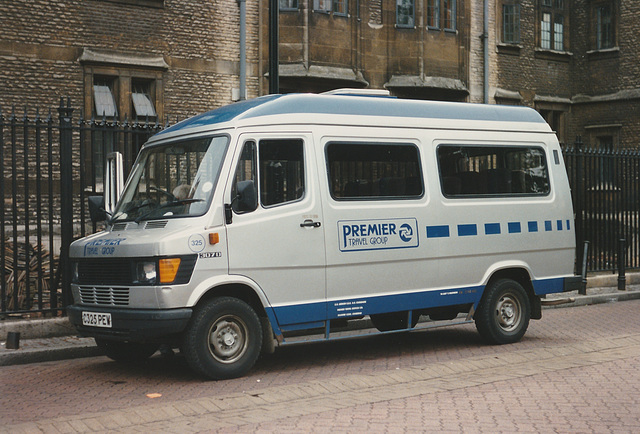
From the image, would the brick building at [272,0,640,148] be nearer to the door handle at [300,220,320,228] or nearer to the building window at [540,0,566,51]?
the building window at [540,0,566,51]

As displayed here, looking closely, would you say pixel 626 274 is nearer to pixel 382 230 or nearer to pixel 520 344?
pixel 520 344

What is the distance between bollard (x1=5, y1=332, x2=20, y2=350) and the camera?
32.1 feet

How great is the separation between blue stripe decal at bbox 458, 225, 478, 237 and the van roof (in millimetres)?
1282

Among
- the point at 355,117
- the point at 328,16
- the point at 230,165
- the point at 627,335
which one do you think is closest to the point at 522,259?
the point at 627,335

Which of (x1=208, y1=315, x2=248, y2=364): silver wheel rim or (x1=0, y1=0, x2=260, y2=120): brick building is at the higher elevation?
(x1=0, y1=0, x2=260, y2=120): brick building

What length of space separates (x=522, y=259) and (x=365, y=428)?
4885mm

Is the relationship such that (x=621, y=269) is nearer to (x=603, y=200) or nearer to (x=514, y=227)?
(x=603, y=200)

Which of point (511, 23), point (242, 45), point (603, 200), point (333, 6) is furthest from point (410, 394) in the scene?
point (511, 23)

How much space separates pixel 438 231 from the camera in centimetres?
979

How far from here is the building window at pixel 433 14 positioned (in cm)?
2439

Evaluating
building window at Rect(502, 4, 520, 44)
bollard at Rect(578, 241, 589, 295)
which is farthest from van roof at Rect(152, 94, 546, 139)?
building window at Rect(502, 4, 520, 44)

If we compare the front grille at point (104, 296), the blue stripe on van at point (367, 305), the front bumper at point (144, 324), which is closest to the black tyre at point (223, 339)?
the front bumper at point (144, 324)

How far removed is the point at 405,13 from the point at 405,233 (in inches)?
618

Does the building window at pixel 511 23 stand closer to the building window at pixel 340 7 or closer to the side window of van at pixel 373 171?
the building window at pixel 340 7
